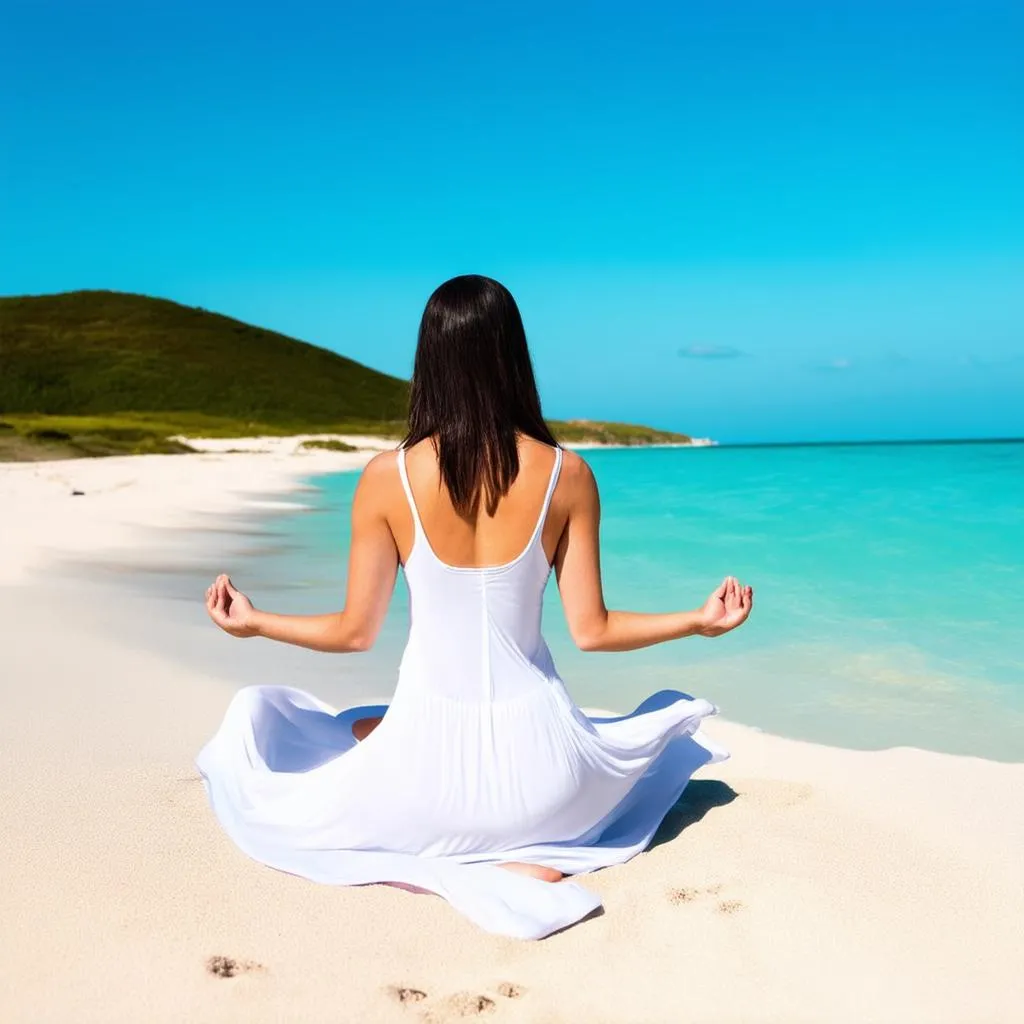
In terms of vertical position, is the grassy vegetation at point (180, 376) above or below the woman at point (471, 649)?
above

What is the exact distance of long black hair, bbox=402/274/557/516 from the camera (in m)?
3.00

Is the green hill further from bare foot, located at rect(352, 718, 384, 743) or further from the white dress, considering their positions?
the white dress

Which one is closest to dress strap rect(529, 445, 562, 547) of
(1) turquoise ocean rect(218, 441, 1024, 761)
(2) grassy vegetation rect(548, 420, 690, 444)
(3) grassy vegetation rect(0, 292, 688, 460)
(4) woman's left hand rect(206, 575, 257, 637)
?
(4) woman's left hand rect(206, 575, 257, 637)

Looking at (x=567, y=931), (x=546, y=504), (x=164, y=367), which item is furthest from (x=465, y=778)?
(x=164, y=367)

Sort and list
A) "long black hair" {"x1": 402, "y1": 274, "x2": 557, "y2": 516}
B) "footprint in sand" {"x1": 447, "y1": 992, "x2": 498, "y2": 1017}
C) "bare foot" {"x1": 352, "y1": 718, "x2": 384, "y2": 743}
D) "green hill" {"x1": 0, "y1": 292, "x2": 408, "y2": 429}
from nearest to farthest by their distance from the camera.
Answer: "footprint in sand" {"x1": 447, "y1": 992, "x2": 498, "y2": 1017}, "long black hair" {"x1": 402, "y1": 274, "x2": 557, "y2": 516}, "bare foot" {"x1": 352, "y1": 718, "x2": 384, "y2": 743}, "green hill" {"x1": 0, "y1": 292, "x2": 408, "y2": 429}

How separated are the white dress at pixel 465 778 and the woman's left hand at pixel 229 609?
1.56ft

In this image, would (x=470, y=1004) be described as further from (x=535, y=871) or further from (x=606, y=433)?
(x=606, y=433)

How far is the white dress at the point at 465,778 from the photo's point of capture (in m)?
3.08

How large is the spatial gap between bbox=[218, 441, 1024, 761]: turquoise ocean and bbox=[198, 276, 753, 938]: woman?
2887 millimetres

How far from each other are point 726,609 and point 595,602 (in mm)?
383

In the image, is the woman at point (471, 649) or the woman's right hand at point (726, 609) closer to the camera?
the woman at point (471, 649)

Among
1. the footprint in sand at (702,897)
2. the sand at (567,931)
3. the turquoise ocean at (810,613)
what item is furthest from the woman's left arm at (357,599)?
the turquoise ocean at (810,613)

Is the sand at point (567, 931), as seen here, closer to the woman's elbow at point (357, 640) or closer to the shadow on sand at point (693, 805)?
the shadow on sand at point (693, 805)

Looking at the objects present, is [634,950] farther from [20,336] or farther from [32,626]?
[20,336]
